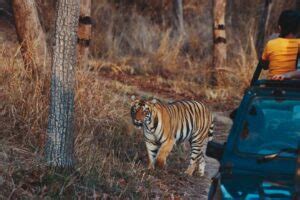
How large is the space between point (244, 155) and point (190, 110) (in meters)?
4.35

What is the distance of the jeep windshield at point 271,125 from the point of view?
5926mm

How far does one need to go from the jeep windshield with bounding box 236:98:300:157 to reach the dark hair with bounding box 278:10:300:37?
4.17 ft

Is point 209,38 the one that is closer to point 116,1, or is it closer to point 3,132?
point 116,1

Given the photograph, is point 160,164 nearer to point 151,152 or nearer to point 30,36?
point 151,152

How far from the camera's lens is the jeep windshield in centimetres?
593

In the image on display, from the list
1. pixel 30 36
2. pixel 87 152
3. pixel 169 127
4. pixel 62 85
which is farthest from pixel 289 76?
pixel 30 36

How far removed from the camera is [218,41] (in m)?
17.7

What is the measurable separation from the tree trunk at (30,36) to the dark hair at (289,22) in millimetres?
4300

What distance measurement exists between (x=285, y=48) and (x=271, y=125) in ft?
4.39

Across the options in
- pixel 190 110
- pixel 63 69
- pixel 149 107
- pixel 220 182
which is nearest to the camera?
pixel 220 182

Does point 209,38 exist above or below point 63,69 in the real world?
below

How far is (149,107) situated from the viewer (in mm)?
9500

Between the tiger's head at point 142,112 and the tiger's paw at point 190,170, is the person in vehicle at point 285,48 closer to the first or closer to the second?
the tiger's head at point 142,112

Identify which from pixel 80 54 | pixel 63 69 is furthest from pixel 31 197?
pixel 80 54
